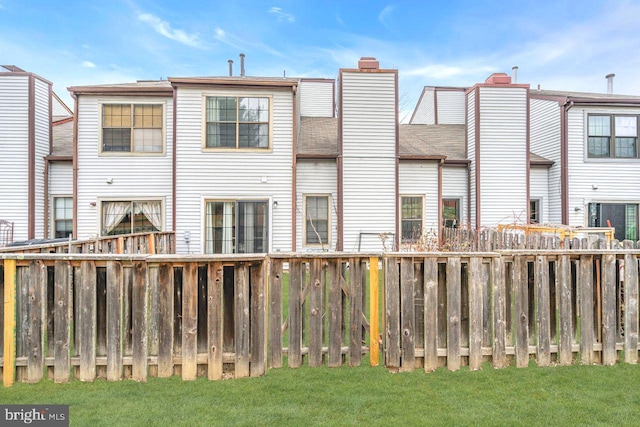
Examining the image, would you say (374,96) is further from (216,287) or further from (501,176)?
(216,287)

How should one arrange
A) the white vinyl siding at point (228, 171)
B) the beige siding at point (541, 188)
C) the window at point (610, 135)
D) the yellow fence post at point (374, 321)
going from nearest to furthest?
the yellow fence post at point (374, 321) < the white vinyl siding at point (228, 171) < the window at point (610, 135) < the beige siding at point (541, 188)

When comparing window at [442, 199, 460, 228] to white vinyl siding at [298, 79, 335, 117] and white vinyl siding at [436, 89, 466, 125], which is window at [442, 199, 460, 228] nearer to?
white vinyl siding at [436, 89, 466, 125]

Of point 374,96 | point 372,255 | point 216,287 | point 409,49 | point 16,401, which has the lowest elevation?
point 16,401

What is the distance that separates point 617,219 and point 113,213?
1701 cm

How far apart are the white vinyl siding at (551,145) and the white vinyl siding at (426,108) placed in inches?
180

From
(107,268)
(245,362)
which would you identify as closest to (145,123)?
(107,268)

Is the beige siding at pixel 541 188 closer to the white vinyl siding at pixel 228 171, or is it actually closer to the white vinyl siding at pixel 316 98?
the white vinyl siding at pixel 316 98

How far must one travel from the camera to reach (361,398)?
3.11m

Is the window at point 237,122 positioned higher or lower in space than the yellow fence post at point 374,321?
higher

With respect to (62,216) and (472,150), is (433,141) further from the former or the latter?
(62,216)

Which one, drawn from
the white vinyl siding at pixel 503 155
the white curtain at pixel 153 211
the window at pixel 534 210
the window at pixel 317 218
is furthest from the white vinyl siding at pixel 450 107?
the white curtain at pixel 153 211

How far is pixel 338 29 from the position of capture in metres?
29.9

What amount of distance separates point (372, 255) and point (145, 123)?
Result: 34.4 feet

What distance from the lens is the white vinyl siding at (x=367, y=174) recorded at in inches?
467
